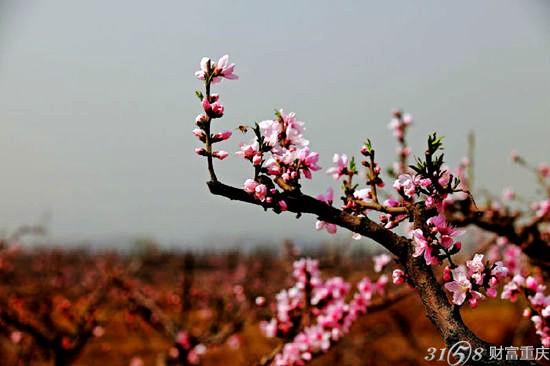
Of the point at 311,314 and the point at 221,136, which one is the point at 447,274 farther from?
the point at 311,314

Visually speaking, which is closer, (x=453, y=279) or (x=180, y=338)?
(x=453, y=279)

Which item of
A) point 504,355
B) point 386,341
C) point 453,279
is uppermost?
point 453,279

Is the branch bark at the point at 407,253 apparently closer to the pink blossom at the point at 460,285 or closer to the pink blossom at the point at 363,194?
the pink blossom at the point at 460,285

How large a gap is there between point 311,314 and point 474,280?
1913 millimetres

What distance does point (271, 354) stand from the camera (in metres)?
3.16

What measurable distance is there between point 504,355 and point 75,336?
580cm

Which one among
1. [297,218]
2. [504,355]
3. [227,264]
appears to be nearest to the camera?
[504,355]

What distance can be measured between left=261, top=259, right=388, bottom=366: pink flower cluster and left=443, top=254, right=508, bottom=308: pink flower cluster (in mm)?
1507

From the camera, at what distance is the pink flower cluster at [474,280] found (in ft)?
5.65

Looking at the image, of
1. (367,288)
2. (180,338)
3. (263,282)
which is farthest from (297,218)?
(263,282)

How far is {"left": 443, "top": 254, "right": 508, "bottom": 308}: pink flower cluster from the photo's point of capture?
1724mm

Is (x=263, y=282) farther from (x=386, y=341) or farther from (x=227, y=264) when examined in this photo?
(x=227, y=264)

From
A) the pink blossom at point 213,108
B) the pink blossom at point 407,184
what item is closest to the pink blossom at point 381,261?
the pink blossom at point 407,184

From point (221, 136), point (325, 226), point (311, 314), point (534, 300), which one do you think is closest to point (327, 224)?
point (325, 226)
